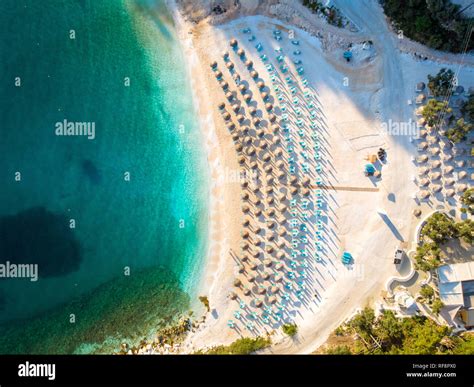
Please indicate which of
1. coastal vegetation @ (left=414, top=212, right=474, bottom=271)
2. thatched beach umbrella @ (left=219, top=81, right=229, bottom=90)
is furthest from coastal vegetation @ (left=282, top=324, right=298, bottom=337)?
thatched beach umbrella @ (left=219, top=81, right=229, bottom=90)

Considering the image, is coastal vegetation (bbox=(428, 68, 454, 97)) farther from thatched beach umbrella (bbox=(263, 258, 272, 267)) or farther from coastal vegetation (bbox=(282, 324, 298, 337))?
coastal vegetation (bbox=(282, 324, 298, 337))

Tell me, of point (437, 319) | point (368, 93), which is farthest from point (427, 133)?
point (437, 319)

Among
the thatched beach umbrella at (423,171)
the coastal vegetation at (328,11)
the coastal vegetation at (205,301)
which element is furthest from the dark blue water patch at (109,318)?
the coastal vegetation at (328,11)

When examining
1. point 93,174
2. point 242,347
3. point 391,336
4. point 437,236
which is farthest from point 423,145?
point 93,174

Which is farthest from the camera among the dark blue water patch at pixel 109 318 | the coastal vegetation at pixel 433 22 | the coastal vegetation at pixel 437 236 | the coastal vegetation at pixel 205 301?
the coastal vegetation at pixel 205 301

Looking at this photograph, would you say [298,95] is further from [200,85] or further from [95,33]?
[95,33]

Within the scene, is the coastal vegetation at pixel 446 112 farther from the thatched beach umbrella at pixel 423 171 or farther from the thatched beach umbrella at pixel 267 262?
the thatched beach umbrella at pixel 267 262
